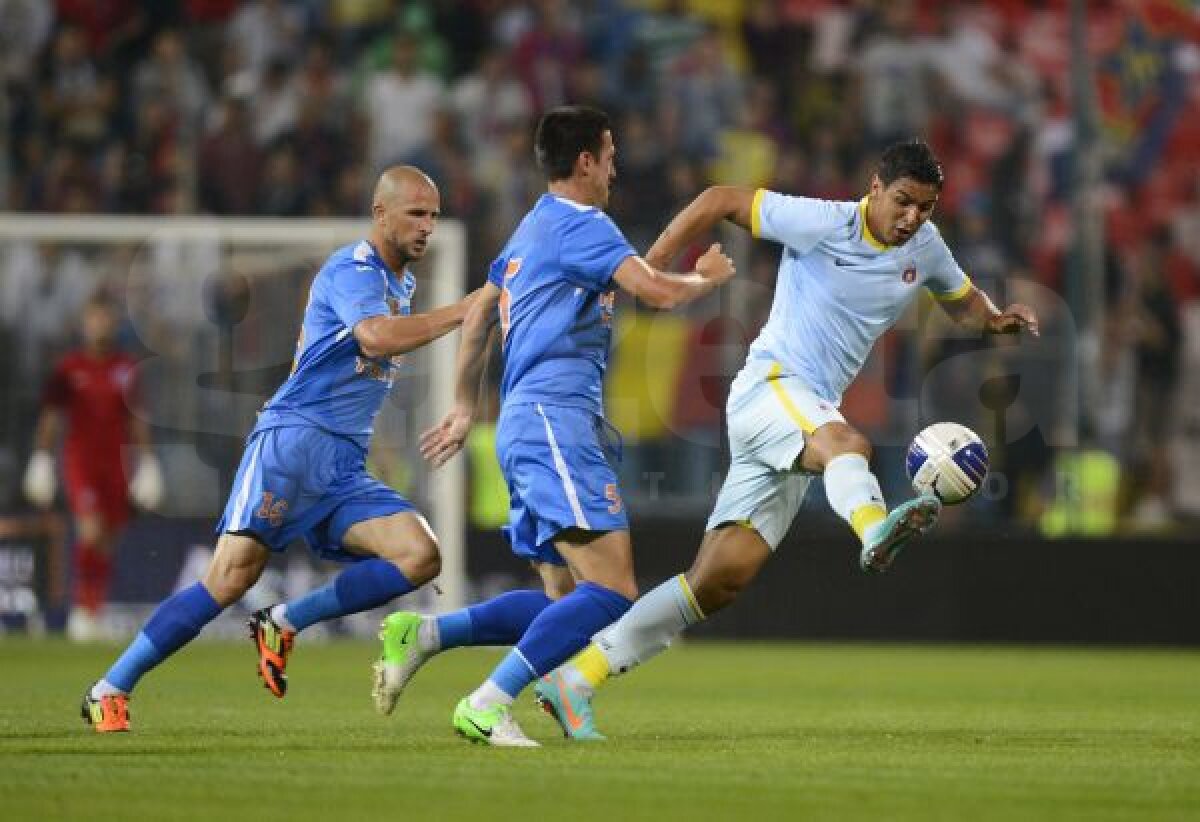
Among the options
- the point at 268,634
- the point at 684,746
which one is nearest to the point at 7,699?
the point at 268,634

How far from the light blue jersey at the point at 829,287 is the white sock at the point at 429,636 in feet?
5.35

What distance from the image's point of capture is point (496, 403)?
17.6 metres

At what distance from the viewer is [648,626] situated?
8828mm

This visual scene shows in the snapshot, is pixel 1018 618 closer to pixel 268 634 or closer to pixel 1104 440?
pixel 1104 440

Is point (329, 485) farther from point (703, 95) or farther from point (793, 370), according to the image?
point (703, 95)

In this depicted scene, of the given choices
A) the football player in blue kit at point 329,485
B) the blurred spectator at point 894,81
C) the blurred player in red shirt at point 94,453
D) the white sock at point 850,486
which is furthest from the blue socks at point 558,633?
the blurred spectator at point 894,81

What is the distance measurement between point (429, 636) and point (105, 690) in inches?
48.3

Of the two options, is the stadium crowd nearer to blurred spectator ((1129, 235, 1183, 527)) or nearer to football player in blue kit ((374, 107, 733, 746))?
blurred spectator ((1129, 235, 1183, 527))

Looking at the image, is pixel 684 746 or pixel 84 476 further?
pixel 84 476

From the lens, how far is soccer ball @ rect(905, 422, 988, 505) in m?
8.85

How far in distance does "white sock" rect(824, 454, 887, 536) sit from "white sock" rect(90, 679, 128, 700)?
2.76 metres

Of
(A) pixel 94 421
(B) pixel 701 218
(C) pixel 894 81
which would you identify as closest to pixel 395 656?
(B) pixel 701 218

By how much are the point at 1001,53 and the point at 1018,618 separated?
6.95 metres

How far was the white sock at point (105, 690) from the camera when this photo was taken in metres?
8.91
